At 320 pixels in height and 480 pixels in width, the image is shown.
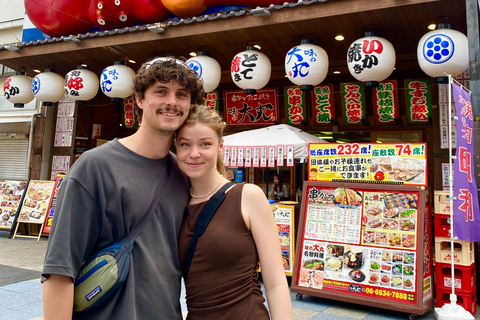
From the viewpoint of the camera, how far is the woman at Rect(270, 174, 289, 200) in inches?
425

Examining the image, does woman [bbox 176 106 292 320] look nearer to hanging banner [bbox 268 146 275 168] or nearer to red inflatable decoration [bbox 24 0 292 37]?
hanging banner [bbox 268 146 275 168]

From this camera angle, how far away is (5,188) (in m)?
10.7

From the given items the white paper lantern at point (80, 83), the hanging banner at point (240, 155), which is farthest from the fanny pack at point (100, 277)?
the white paper lantern at point (80, 83)

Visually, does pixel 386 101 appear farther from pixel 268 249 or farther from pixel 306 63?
pixel 268 249

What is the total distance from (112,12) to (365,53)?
6.61 metres

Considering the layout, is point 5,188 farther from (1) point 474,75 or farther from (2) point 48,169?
(1) point 474,75

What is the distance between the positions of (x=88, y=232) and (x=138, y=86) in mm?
799

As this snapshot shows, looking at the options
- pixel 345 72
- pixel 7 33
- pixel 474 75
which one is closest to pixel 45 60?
pixel 7 33

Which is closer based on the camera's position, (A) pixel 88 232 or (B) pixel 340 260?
(A) pixel 88 232

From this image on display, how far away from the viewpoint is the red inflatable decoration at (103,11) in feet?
27.5

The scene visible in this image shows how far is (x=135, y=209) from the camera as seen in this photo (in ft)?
5.66

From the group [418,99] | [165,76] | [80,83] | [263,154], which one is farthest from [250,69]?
[165,76]

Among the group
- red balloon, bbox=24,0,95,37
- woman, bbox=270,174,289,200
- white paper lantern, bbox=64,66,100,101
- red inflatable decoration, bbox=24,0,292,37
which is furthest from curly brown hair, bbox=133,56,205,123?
red balloon, bbox=24,0,95,37

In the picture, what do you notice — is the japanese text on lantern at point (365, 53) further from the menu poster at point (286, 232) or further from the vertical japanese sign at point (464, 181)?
the menu poster at point (286, 232)
